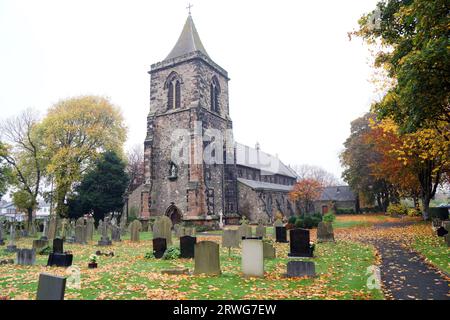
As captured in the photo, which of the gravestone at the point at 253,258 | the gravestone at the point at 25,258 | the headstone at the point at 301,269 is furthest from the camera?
the gravestone at the point at 25,258

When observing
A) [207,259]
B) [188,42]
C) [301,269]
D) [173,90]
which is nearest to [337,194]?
[173,90]

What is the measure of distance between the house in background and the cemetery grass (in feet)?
155

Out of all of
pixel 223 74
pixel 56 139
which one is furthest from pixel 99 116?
pixel 223 74

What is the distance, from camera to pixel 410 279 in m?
7.55

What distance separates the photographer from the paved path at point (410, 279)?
6262 millimetres

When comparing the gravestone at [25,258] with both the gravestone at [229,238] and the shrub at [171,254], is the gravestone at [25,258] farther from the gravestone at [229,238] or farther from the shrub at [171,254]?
the gravestone at [229,238]

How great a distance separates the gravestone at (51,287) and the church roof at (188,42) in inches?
1135

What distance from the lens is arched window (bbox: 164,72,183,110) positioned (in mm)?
30031

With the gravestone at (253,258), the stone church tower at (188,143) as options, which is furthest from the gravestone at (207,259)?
the stone church tower at (188,143)

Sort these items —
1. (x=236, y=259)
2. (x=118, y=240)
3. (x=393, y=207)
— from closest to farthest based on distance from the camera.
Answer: (x=236, y=259) → (x=118, y=240) → (x=393, y=207)

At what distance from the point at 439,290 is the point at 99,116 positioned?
31.5 metres

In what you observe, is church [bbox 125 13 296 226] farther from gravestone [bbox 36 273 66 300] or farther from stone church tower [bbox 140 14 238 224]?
gravestone [bbox 36 273 66 300]

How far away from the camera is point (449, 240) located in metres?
11.9
